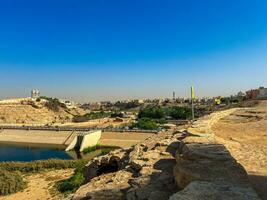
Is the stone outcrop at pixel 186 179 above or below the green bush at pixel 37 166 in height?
above

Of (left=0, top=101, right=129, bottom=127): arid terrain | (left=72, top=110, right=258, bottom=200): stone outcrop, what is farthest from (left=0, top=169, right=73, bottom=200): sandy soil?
(left=0, top=101, right=129, bottom=127): arid terrain

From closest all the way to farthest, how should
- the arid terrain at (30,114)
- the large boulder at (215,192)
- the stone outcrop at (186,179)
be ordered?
1. the large boulder at (215,192)
2. the stone outcrop at (186,179)
3. the arid terrain at (30,114)

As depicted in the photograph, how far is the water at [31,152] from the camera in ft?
118

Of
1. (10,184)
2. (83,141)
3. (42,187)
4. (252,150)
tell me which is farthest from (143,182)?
(83,141)

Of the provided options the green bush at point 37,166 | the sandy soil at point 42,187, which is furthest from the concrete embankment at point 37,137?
the sandy soil at point 42,187

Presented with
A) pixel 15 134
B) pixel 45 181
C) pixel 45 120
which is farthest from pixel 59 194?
pixel 45 120

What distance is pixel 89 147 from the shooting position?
40.2m

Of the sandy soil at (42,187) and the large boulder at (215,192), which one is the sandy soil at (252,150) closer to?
the large boulder at (215,192)

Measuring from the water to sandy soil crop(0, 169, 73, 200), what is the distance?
11.1 meters

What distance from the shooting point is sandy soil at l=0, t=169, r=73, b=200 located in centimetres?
1758

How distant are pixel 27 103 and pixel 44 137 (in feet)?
176

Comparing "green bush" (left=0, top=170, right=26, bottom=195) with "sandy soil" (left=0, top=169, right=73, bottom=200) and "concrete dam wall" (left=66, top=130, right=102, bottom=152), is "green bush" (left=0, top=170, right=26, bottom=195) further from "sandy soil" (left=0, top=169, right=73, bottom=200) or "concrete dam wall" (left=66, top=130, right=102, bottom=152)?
"concrete dam wall" (left=66, top=130, right=102, bottom=152)

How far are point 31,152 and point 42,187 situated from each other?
2207 cm

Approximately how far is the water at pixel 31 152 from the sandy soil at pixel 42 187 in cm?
1111
